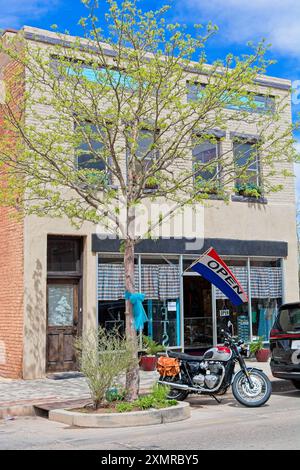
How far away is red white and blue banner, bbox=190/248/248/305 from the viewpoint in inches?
527

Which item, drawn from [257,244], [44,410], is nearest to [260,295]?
[257,244]

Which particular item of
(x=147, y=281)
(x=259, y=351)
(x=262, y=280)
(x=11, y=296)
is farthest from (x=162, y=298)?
(x=11, y=296)

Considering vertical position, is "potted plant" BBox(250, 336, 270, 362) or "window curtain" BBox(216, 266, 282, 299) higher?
"window curtain" BBox(216, 266, 282, 299)

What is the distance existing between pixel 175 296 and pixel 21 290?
4.18 metres

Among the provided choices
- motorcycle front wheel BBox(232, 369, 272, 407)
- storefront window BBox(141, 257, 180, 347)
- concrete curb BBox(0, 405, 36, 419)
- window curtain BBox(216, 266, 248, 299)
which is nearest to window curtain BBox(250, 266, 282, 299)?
window curtain BBox(216, 266, 248, 299)

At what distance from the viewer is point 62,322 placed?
48.0 ft

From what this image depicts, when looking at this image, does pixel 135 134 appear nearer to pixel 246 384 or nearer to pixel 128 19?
pixel 128 19

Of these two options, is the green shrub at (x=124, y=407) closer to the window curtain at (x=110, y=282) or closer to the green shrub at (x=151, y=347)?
the green shrub at (x=151, y=347)

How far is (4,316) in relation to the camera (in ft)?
48.5

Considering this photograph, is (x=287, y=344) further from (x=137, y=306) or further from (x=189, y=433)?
(x=189, y=433)

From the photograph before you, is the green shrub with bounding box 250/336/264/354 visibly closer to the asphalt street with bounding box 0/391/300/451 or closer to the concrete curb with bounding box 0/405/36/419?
the asphalt street with bounding box 0/391/300/451

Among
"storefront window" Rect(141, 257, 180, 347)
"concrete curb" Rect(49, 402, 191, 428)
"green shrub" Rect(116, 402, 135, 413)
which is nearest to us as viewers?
"concrete curb" Rect(49, 402, 191, 428)

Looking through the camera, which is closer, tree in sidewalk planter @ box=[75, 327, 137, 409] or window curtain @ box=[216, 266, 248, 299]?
tree in sidewalk planter @ box=[75, 327, 137, 409]

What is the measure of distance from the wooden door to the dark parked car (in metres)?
5.10
